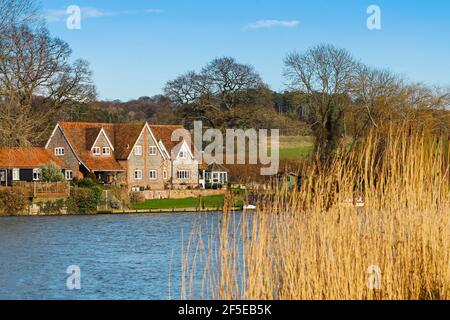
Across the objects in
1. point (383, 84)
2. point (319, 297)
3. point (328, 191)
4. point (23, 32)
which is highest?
point (23, 32)

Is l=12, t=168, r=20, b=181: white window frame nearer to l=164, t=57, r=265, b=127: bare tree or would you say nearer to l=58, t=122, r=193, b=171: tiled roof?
l=58, t=122, r=193, b=171: tiled roof

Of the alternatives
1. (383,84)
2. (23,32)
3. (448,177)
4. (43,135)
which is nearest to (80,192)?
(23,32)

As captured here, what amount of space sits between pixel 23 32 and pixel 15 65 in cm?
214

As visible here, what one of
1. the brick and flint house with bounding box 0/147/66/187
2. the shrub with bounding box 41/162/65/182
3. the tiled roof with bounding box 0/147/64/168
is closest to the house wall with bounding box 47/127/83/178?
the tiled roof with bounding box 0/147/64/168

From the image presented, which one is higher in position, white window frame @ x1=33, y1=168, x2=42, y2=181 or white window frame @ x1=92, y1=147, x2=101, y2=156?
white window frame @ x1=92, y1=147, x2=101, y2=156

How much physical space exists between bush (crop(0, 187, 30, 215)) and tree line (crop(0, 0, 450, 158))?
12.3ft

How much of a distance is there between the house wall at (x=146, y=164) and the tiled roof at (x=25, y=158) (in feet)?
15.8

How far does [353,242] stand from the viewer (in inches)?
350

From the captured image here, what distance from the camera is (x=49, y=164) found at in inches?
1694

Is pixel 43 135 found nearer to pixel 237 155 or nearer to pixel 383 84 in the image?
pixel 237 155

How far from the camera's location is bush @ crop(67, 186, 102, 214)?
38.5 meters

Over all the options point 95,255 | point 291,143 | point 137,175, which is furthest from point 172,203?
point 95,255

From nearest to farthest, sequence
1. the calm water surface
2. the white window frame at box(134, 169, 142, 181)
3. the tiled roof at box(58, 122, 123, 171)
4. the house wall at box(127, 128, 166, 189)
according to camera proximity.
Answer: the calm water surface
the tiled roof at box(58, 122, 123, 171)
the house wall at box(127, 128, 166, 189)
the white window frame at box(134, 169, 142, 181)

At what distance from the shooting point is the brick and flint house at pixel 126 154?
48.0 m
